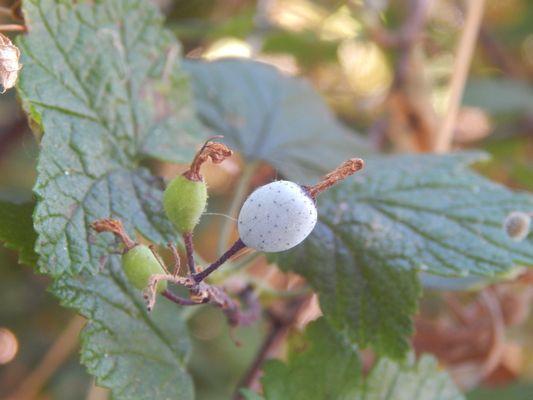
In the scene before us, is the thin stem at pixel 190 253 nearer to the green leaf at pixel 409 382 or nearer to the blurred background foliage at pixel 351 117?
the green leaf at pixel 409 382

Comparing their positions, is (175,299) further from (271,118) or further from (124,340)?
(271,118)

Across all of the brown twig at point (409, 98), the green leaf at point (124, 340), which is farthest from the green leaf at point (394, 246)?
the brown twig at point (409, 98)

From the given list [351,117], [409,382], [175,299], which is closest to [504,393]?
[409,382]

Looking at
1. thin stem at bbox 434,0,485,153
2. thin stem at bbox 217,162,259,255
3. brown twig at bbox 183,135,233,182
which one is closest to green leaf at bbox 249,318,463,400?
thin stem at bbox 217,162,259,255

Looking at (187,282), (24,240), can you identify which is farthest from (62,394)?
(187,282)

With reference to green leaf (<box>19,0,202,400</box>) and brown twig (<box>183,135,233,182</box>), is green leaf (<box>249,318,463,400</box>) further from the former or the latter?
brown twig (<box>183,135,233,182</box>)
